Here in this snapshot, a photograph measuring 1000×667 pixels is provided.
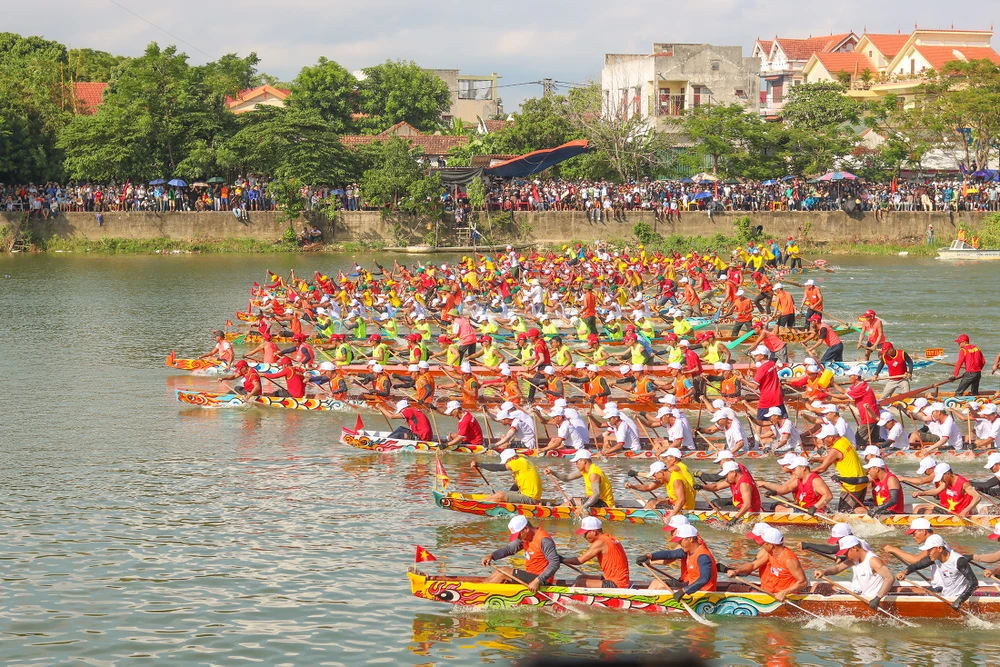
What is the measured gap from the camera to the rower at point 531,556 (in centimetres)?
1116

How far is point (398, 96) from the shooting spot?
71.4 meters

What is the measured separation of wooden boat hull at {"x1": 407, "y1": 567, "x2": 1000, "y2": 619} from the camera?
429 inches

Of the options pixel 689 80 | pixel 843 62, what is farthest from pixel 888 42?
pixel 689 80

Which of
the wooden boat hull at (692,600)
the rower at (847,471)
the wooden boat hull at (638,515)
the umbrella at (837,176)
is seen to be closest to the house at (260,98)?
the umbrella at (837,176)

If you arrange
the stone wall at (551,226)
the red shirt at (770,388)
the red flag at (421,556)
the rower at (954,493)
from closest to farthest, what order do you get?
the red flag at (421,556) < the rower at (954,493) < the red shirt at (770,388) < the stone wall at (551,226)

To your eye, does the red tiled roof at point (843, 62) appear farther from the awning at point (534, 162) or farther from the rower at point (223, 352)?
the rower at point (223, 352)

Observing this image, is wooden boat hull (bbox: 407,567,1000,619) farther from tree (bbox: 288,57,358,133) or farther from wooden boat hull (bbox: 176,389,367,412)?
tree (bbox: 288,57,358,133)

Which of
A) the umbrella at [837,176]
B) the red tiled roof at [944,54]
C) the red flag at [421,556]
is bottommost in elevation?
the red flag at [421,556]

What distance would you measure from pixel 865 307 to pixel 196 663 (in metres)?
25.3

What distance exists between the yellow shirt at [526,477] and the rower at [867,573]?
4005 millimetres

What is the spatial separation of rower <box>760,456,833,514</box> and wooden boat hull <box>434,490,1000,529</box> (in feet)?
0.41

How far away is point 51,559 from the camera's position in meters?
13.0

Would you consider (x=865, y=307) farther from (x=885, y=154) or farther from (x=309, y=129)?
(x=309, y=129)

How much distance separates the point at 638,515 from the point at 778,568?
262 centimetres
